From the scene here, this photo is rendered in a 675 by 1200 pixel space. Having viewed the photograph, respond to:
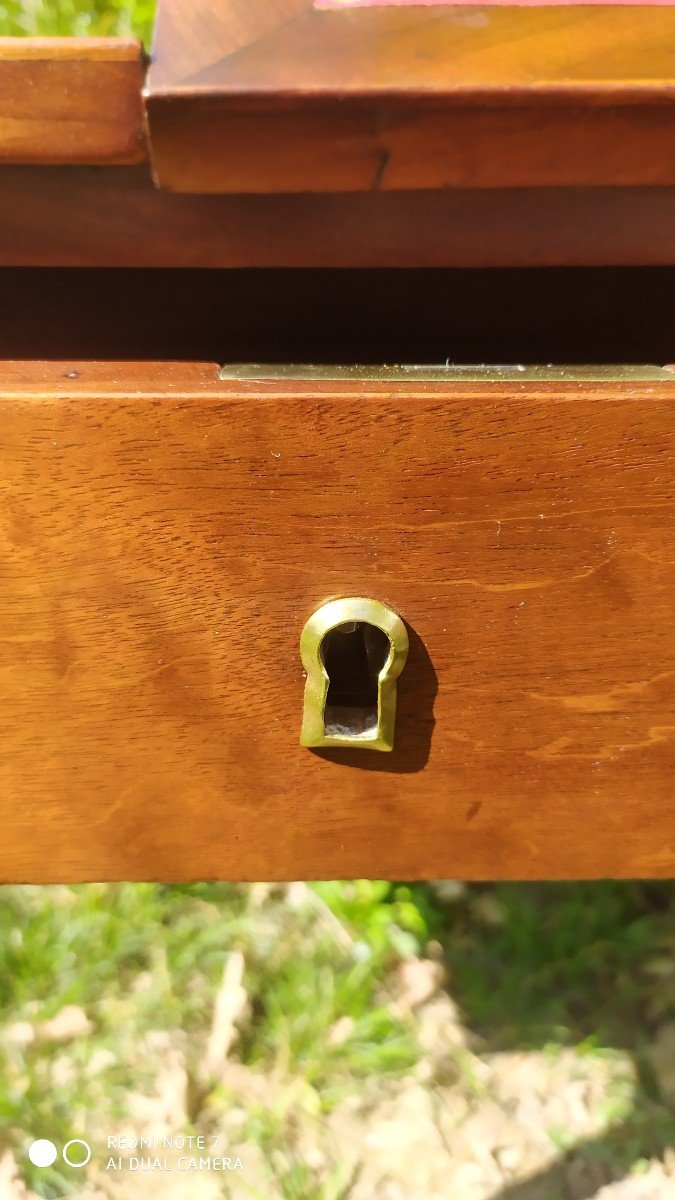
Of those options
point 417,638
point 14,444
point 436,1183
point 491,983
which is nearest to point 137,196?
point 14,444

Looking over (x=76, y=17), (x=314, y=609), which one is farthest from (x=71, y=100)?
(x=76, y=17)

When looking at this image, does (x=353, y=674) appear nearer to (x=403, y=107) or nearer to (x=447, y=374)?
(x=447, y=374)

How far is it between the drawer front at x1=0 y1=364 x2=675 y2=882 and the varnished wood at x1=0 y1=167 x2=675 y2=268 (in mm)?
57

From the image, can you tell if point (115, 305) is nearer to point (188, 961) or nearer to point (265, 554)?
point (265, 554)

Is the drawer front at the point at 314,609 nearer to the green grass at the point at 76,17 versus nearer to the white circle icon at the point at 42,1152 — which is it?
the white circle icon at the point at 42,1152

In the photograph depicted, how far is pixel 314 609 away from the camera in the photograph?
47 centimetres

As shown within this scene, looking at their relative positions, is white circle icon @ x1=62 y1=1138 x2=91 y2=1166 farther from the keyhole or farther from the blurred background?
the keyhole

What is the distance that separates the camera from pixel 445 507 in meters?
0.44

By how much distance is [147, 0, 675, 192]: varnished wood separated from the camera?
1.20 ft

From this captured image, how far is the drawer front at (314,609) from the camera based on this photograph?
427 mm

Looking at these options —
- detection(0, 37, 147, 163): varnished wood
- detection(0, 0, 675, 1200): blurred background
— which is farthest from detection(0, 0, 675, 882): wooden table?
detection(0, 0, 675, 1200): blurred background

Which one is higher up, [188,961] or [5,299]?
[5,299]

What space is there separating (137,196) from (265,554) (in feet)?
0.55

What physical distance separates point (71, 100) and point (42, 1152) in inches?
42.9
